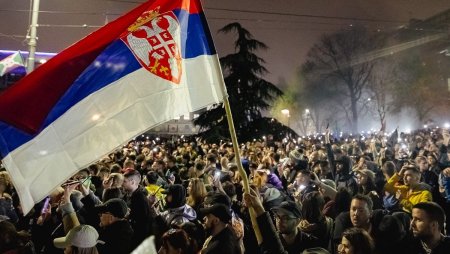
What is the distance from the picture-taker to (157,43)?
4500 mm

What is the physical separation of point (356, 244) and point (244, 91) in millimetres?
29018

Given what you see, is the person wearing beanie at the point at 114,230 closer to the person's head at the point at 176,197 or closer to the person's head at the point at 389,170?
the person's head at the point at 176,197

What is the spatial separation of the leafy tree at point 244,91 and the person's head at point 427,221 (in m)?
27.2

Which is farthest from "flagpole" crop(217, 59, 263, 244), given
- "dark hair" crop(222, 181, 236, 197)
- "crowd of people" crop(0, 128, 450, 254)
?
"dark hair" crop(222, 181, 236, 197)

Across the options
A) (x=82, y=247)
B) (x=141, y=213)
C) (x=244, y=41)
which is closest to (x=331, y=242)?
(x=141, y=213)

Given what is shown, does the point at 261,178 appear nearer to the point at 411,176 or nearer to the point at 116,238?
the point at 411,176

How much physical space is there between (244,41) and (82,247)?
29266 millimetres

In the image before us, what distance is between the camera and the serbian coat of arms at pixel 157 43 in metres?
4.43

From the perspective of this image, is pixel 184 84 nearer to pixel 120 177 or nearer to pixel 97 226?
pixel 97 226

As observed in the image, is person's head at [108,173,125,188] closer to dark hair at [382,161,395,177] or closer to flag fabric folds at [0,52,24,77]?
dark hair at [382,161,395,177]

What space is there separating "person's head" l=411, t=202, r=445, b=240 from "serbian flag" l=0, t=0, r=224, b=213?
2500mm

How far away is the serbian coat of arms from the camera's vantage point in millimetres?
4430

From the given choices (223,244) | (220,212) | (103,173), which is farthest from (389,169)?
(103,173)

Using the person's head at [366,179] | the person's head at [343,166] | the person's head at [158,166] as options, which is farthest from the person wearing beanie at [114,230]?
the person's head at [158,166]
